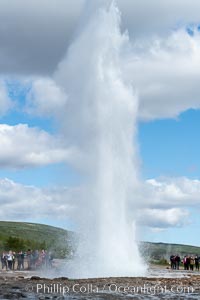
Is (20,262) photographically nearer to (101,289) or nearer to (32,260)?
(32,260)

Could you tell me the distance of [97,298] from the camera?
1798 cm

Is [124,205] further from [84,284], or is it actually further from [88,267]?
[84,284]

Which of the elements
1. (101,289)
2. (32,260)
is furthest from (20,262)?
(101,289)

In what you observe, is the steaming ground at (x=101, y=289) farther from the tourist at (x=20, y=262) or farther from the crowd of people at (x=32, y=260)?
the tourist at (x=20, y=262)

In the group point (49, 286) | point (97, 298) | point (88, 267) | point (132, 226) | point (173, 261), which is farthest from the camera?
point (173, 261)

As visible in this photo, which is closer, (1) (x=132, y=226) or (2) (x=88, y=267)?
(2) (x=88, y=267)

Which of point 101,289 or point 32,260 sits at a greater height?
point 32,260

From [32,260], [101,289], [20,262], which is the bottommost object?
[101,289]

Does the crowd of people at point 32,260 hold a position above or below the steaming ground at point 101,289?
above

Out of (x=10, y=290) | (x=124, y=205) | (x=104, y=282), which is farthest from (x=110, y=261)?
(x=10, y=290)

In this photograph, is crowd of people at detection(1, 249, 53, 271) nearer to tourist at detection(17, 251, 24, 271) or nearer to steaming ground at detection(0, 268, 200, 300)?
tourist at detection(17, 251, 24, 271)

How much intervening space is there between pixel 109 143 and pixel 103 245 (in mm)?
5496

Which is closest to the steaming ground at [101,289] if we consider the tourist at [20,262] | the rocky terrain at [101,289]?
the rocky terrain at [101,289]

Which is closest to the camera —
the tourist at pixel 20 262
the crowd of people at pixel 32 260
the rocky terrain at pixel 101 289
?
the rocky terrain at pixel 101 289
